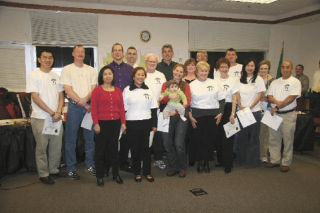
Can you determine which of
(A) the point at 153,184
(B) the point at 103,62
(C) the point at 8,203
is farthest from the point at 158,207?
(B) the point at 103,62

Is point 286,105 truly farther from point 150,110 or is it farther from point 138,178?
point 138,178

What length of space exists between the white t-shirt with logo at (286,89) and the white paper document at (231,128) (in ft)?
2.45

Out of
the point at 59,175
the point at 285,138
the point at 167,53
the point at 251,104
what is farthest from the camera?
the point at 167,53

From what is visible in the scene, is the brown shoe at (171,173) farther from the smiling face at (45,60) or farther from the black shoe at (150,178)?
the smiling face at (45,60)

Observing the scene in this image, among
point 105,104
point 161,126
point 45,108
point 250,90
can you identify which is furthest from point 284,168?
point 45,108

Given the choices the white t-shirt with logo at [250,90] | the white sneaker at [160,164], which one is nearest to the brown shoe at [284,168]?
the white t-shirt with logo at [250,90]

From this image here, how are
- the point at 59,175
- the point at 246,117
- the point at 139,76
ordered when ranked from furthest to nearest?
the point at 246,117 → the point at 59,175 → the point at 139,76

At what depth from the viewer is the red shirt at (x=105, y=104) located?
9.11 ft

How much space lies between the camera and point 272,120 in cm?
353

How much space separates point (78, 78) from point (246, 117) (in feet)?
7.88

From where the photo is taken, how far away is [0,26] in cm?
530

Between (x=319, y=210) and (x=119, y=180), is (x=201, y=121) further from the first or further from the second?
(x=319, y=210)

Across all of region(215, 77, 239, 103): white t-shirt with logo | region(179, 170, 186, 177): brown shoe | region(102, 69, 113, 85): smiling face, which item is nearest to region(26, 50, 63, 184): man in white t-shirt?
region(102, 69, 113, 85): smiling face

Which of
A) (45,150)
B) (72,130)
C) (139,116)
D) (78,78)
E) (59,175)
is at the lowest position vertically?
(59,175)
